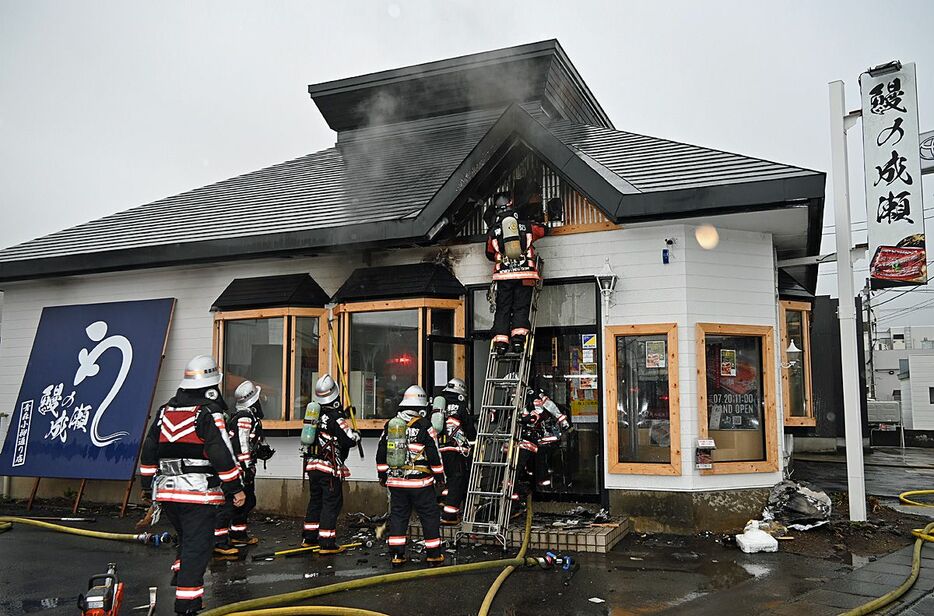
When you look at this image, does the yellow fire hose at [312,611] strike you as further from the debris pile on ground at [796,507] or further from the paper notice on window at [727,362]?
the paper notice on window at [727,362]

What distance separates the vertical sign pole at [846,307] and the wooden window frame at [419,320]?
4.80 meters

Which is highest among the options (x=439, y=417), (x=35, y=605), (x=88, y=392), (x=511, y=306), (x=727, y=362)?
(x=511, y=306)

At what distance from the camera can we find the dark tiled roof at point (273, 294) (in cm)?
1054

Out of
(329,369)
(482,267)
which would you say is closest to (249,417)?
(329,369)

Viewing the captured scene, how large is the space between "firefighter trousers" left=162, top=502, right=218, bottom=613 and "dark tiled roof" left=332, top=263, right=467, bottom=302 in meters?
4.55

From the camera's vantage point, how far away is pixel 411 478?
7.47 m

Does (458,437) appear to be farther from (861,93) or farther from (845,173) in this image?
(861,93)

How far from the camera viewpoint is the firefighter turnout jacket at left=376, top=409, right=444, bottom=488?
7.48 meters

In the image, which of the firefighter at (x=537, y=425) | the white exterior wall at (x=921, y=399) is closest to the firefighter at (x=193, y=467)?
the firefighter at (x=537, y=425)

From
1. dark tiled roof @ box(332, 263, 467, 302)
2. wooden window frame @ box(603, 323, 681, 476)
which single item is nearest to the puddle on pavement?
dark tiled roof @ box(332, 263, 467, 302)

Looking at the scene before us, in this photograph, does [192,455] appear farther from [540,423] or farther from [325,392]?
[540,423]

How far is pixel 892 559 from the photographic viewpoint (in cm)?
730

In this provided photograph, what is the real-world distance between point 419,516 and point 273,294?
179 inches

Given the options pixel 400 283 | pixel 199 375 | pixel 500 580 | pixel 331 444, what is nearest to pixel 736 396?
pixel 500 580
